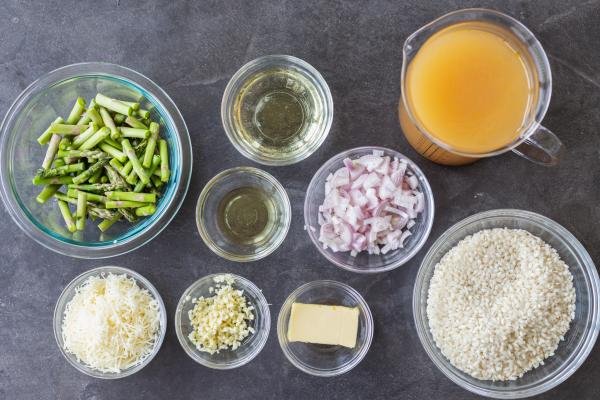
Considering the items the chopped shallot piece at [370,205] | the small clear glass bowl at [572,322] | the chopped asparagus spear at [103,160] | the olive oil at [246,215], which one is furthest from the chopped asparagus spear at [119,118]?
the small clear glass bowl at [572,322]

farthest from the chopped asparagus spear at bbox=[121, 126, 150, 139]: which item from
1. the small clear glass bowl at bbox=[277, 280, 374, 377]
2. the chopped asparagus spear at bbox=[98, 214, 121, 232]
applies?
the small clear glass bowl at bbox=[277, 280, 374, 377]

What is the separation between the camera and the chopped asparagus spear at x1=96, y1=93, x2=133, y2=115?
2100mm

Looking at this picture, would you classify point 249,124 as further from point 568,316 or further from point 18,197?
point 568,316

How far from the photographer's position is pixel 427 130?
6.21 ft

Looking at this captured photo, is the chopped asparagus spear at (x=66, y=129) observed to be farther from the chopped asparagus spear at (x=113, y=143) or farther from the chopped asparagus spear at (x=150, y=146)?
the chopped asparagus spear at (x=150, y=146)

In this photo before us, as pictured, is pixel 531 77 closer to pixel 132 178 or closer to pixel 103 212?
pixel 132 178

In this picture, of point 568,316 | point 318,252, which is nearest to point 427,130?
point 318,252

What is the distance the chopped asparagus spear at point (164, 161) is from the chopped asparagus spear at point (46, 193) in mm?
421

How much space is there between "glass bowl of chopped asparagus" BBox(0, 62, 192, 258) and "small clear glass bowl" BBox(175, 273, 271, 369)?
0.30m

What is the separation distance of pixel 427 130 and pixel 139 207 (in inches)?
43.5

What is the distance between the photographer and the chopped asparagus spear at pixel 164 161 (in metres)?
2.14

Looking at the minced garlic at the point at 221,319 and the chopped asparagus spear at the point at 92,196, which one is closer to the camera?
the chopped asparagus spear at the point at 92,196

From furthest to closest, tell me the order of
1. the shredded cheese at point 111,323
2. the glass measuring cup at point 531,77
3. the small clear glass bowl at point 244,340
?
the small clear glass bowl at point 244,340 < the shredded cheese at point 111,323 < the glass measuring cup at point 531,77

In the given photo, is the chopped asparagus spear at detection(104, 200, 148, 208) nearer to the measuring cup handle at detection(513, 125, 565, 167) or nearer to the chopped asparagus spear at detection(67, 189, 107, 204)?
the chopped asparagus spear at detection(67, 189, 107, 204)
